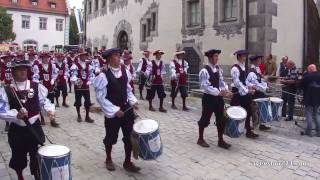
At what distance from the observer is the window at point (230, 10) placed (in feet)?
44.9

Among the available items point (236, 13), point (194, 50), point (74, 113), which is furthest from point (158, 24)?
point (74, 113)

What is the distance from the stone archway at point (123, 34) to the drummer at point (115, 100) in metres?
16.7

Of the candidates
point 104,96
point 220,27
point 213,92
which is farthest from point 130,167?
point 220,27

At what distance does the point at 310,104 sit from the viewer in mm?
8492

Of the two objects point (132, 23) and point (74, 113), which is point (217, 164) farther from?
point (132, 23)

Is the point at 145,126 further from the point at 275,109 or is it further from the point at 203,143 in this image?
the point at 275,109

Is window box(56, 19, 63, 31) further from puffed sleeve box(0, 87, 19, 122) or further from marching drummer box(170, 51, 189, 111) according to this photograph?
puffed sleeve box(0, 87, 19, 122)

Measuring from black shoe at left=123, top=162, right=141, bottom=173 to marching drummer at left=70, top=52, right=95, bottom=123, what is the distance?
402cm

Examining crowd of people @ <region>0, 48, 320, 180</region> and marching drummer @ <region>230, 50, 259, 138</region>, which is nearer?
crowd of people @ <region>0, 48, 320, 180</region>

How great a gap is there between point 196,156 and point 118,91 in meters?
2.05

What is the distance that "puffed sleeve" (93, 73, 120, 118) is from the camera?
5430 millimetres

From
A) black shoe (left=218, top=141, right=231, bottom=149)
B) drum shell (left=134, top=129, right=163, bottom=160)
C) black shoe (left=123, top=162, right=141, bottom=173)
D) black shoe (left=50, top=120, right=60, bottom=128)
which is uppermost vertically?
drum shell (left=134, top=129, right=163, bottom=160)

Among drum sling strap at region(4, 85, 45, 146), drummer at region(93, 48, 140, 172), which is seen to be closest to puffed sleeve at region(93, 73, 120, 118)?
drummer at region(93, 48, 140, 172)

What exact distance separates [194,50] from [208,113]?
29.0 ft
